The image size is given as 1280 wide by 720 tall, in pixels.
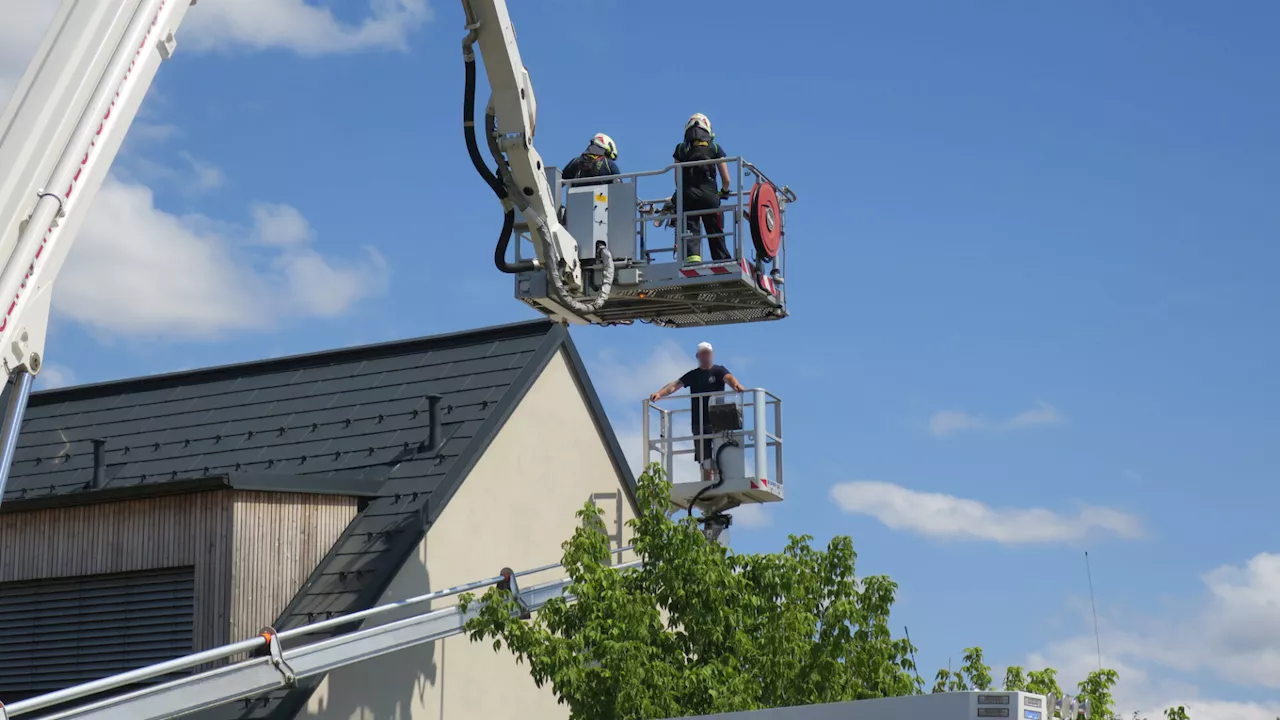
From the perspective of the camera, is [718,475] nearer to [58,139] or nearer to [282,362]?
[282,362]

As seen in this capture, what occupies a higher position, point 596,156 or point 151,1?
point 596,156

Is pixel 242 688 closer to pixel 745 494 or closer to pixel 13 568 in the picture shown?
pixel 13 568

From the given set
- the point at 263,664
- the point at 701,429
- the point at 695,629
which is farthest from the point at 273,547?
the point at 701,429

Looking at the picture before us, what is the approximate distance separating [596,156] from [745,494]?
4590 millimetres

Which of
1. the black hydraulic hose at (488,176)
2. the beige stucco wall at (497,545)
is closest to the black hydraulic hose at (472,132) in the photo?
the black hydraulic hose at (488,176)

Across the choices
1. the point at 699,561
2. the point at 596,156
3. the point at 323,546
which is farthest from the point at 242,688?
the point at 596,156

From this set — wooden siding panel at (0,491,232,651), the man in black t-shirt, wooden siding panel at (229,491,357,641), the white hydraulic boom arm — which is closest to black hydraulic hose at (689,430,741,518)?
the man in black t-shirt

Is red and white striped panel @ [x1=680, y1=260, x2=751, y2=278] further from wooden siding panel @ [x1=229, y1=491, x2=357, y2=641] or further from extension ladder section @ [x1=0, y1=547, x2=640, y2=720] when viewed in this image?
wooden siding panel @ [x1=229, y1=491, x2=357, y2=641]

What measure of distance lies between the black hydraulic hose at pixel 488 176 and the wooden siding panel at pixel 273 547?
136 inches

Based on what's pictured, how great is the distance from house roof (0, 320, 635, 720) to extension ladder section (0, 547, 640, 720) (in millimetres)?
730

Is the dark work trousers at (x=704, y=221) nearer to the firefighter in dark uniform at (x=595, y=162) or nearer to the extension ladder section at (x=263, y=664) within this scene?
the firefighter in dark uniform at (x=595, y=162)

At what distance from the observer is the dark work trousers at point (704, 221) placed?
19.2 m

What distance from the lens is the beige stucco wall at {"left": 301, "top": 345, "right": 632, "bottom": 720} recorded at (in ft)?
58.9

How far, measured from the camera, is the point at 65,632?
19.0 metres
